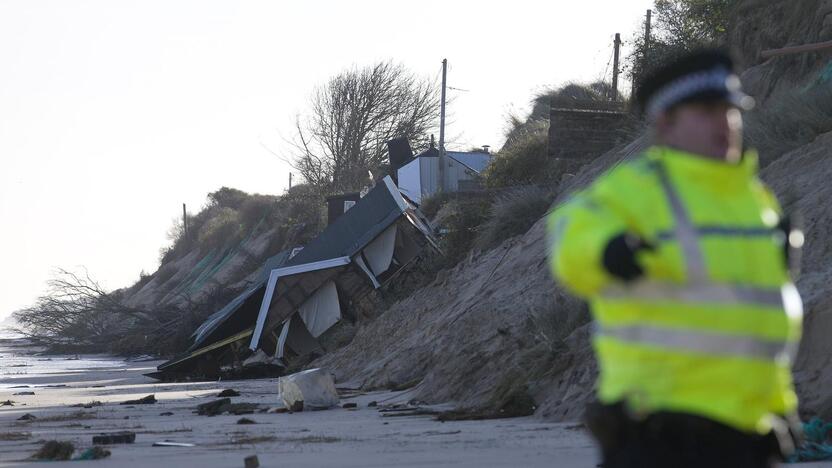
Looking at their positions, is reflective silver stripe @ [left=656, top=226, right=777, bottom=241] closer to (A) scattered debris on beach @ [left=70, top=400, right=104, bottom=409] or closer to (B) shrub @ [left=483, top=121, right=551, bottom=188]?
(A) scattered debris on beach @ [left=70, top=400, right=104, bottom=409]

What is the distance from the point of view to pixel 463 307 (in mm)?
19906

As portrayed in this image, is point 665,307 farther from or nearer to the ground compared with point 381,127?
nearer to the ground

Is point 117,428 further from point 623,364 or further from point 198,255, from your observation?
point 198,255

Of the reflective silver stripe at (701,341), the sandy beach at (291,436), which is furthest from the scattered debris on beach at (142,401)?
the reflective silver stripe at (701,341)

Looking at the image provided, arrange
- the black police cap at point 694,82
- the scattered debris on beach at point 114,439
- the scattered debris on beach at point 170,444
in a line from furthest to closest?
the scattered debris on beach at point 114,439 → the scattered debris on beach at point 170,444 → the black police cap at point 694,82

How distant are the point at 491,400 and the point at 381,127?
52.3m

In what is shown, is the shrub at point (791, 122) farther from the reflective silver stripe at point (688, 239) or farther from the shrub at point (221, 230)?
the shrub at point (221, 230)

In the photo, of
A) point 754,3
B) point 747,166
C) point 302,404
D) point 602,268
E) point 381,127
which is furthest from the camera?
point 381,127

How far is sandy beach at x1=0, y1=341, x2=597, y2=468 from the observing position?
28.4ft

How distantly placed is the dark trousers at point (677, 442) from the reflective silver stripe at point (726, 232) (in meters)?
0.47

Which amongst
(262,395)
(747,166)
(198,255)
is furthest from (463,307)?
(198,255)

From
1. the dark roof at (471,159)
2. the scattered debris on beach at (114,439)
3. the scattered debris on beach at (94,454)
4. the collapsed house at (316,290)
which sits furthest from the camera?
the dark roof at (471,159)

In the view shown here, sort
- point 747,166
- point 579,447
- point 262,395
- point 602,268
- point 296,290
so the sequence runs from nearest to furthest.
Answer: point 602,268, point 747,166, point 579,447, point 262,395, point 296,290

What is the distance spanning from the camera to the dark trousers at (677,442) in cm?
337
